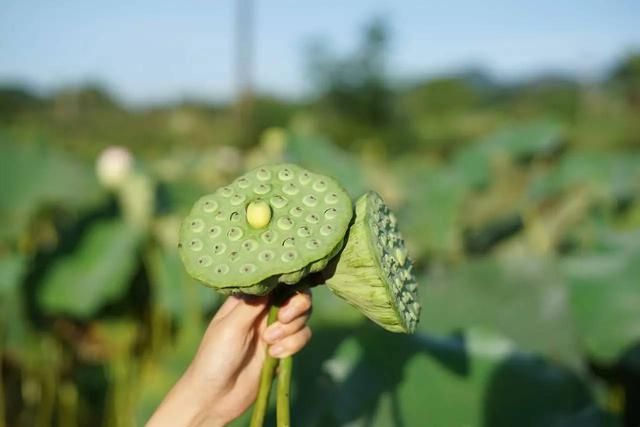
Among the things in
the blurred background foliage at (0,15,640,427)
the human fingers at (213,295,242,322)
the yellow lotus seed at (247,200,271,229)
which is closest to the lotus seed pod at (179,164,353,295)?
the yellow lotus seed at (247,200,271,229)

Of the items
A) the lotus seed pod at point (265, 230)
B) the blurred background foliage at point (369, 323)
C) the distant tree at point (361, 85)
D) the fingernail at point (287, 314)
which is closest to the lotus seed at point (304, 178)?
the lotus seed pod at point (265, 230)

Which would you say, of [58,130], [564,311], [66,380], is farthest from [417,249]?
[58,130]

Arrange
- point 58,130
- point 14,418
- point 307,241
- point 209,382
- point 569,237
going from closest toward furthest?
point 307,241
point 209,382
point 14,418
point 569,237
point 58,130

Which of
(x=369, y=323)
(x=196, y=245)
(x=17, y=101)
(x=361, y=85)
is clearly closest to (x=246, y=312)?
(x=196, y=245)

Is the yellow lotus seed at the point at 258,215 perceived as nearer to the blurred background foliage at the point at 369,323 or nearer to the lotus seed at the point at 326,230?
the lotus seed at the point at 326,230

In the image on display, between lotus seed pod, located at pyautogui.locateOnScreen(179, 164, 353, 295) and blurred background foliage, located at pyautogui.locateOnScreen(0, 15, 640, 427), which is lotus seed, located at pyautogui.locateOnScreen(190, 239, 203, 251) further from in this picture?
blurred background foliage, located at pyautogui.locateOnScreen(0, 15, 640, 427)

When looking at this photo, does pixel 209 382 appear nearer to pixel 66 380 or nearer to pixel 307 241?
pixel 307 241
